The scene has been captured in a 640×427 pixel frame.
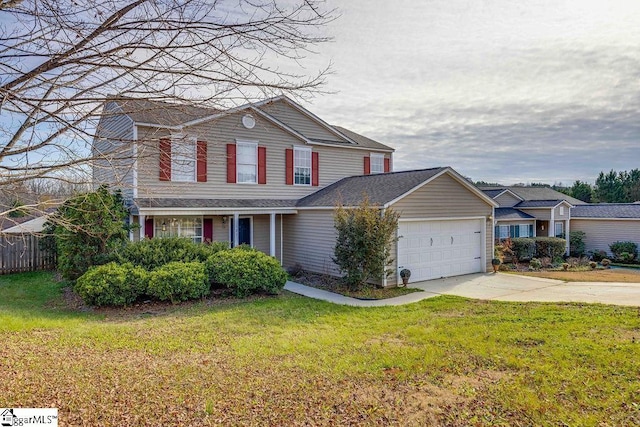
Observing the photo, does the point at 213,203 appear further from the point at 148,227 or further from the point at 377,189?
the point at 377,189

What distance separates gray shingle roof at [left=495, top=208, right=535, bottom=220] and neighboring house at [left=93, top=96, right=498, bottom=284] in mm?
9242

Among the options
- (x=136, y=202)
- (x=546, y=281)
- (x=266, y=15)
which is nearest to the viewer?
(x=266, y=15)

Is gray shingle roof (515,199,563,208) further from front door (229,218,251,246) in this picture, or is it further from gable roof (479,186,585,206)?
front door (229,218,251,246)

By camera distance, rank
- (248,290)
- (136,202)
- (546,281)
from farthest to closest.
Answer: (546,281) < (136,202) < (248,290)

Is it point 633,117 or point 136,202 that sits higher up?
point 633,117

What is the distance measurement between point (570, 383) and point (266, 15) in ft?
17.6

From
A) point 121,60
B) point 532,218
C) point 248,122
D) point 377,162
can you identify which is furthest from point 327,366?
point 532,218

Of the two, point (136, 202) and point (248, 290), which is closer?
point (248, 290)

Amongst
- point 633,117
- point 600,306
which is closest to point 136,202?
point 600,306

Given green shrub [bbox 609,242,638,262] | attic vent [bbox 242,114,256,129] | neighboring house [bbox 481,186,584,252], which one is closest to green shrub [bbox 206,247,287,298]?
attic vent [bbox 242,114,256,129]

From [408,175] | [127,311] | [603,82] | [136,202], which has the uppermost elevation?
[603,82]

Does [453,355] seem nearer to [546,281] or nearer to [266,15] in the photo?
[266,15]

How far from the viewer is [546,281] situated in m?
13.4

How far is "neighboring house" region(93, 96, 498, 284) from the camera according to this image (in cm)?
1330
